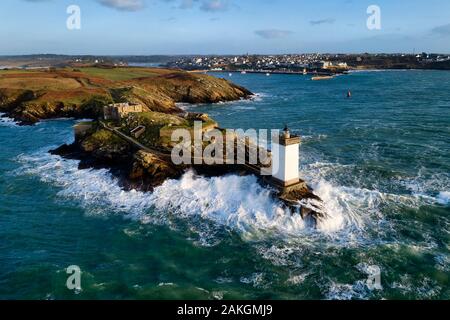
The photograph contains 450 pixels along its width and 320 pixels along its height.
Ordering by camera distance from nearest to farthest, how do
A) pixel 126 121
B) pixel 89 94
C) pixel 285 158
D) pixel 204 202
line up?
pixel 285 158
pixel 204 202
pixel 126 121
pixel 89 94

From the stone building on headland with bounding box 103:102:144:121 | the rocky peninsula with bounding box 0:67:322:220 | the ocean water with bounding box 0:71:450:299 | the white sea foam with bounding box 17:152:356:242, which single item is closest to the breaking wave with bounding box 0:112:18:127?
the rocky peninsula with bounding box 0:67:322:220

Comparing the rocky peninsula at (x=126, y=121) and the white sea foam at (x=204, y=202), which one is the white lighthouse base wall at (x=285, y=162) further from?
the white sea foam at (x=204, y=202)

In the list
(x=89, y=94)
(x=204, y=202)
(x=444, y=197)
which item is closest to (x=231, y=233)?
(x=204, y=202)

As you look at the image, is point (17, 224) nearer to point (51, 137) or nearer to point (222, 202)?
point (222, 202)

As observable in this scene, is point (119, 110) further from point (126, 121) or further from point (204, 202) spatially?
point (204, 202)

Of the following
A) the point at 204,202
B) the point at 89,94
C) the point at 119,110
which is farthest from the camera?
the point at 89,94

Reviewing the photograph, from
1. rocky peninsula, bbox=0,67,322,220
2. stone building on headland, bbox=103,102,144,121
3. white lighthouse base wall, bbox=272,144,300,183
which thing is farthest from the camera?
stone building on headland, bbox=103,102,144,121

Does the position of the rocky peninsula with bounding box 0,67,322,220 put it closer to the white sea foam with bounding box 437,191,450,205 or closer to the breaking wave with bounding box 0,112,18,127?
the breaking wave with bounding box 0,112,18,127
